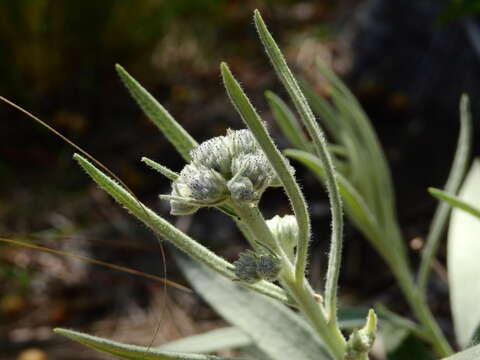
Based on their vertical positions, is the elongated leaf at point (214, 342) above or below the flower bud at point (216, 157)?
below

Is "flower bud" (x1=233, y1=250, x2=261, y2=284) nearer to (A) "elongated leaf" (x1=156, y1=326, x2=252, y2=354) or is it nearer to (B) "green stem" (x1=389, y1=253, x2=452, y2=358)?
(A) "elongated leaf" (x1=156, y1=326, x2=252, y2=354)

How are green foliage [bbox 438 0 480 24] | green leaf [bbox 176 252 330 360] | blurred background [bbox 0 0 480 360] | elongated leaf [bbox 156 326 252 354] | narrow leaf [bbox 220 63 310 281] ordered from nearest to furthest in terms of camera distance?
narrow leaf [bbox 220 63 310 281] → green leaf [bbox 176 252 330 360] → elongated leaf [bbox 156 326 252 354] → green foliage [bbox 438 0 480 24] → blurred background [bbox 0 0 480 360]

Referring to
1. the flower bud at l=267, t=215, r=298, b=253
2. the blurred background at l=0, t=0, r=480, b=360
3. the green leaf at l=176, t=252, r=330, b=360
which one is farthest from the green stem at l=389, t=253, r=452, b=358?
the flower bud at l=267, t=215, r=298, b=253

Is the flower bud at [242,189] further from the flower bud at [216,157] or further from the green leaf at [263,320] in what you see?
the green leaf at [263,320]

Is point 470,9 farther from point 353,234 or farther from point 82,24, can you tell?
point 82,24

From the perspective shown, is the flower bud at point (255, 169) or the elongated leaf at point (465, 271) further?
the elongated leaf at point (465, 271)

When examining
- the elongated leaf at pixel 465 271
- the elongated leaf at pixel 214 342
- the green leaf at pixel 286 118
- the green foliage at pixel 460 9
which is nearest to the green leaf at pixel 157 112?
the green leaf at pixel 286 118
